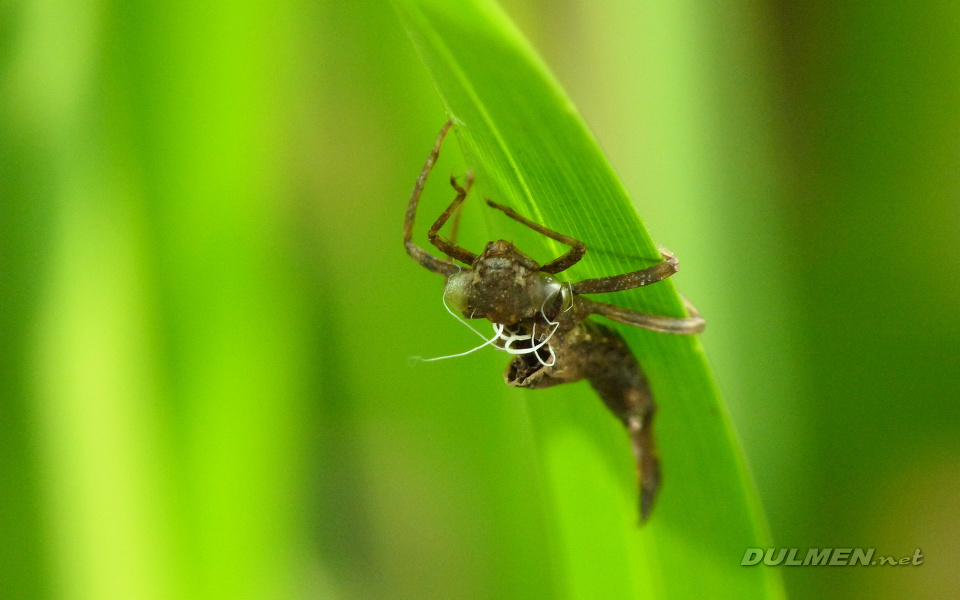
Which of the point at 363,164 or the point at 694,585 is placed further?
the point at 363,164

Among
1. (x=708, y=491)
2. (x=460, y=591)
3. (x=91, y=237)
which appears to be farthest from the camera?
(x=460, y=591)

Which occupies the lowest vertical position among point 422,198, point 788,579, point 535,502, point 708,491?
point 788,579

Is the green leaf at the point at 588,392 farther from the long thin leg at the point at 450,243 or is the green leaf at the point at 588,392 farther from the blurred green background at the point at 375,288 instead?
the blurred green background at the point at 375,288

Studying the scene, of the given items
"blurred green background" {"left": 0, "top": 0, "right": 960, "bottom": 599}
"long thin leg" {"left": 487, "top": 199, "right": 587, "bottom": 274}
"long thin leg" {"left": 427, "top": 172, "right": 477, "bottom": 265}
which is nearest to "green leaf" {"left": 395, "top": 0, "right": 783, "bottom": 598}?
"long thin leg" {"left": 487, "top": 199, "right": 587, "bottom": 274}

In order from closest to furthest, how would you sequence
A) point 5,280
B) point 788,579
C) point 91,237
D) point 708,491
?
point 708,491
point 5,280
point 91,237
point 788,579

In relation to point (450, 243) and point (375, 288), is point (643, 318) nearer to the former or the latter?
point (450, 243)

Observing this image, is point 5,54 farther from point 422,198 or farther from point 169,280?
point 422,198

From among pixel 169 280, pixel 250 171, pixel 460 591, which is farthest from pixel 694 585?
pixel 250 171

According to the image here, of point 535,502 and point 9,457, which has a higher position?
point 9,457

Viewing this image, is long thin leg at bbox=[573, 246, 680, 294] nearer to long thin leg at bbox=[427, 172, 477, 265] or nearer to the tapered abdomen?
the tapered abdomen
